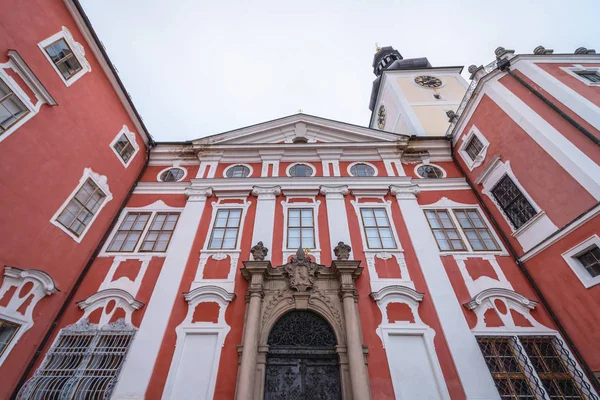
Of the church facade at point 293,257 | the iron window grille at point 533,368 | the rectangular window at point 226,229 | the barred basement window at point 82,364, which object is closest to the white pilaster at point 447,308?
the church facade at point 293,257

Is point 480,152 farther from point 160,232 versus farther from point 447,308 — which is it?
point 160,232

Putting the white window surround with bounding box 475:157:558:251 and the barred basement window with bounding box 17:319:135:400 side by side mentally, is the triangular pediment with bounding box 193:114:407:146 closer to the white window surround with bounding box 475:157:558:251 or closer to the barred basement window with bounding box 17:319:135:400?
the white window surround with bounding box 475:157:558:251

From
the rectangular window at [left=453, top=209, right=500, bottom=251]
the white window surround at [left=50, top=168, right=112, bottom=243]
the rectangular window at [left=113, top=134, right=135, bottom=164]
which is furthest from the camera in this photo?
the rectangular window at [left=113, top=134, right=135, bottom=164]

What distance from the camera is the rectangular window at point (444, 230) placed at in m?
9.96

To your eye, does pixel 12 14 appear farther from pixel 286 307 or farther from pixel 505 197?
pixel 505 197

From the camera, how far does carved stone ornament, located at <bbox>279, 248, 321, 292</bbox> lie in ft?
28.3

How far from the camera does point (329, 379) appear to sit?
7.46m

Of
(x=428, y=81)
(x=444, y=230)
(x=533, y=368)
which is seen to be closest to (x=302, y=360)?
(x=533, y=368)

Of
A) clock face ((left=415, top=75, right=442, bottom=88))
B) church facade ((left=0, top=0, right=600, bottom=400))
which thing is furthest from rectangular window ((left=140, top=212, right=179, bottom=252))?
clock face ((left=415, top=75, right=442, bottom=88))

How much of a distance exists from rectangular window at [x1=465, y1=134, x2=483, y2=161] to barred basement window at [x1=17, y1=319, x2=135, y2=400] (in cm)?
1424

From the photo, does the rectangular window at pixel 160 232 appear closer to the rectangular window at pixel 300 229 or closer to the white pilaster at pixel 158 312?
the white pilaster at pixel 158 312

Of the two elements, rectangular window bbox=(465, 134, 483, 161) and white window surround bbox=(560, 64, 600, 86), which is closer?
white window surround bbox=(560, 64, 600, 86)

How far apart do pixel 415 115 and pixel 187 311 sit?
1732 cm

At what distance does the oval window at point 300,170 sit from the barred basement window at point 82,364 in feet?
27.1
